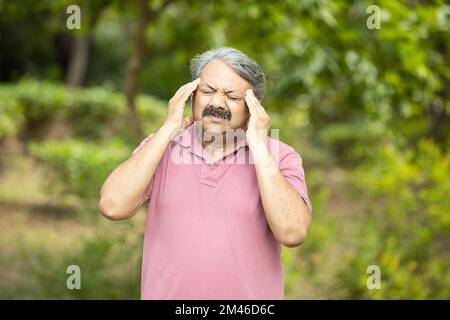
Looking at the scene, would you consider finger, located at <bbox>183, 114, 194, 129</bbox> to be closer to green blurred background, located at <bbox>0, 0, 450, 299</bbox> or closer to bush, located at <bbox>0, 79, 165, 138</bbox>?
green blurred background, located at <bbox>0, 0, 450, 299</bbox>

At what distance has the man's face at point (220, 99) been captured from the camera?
7.90 ft

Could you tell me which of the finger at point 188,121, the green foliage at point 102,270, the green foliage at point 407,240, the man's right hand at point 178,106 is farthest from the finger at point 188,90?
the green foliage at point 407,240

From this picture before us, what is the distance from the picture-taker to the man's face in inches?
94.8

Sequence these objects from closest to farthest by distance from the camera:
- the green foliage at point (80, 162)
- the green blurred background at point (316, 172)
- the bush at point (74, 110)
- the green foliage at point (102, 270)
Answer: the green foliage at point (102, 270) < the green blurred background at point (316, 172) < the green foliage at point (80, 162) < the bush at point (74, 110)

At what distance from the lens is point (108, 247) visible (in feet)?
16.6

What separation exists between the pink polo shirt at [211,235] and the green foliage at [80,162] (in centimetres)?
416

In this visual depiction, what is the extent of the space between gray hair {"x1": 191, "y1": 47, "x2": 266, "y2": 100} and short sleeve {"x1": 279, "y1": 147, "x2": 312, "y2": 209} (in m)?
0.26

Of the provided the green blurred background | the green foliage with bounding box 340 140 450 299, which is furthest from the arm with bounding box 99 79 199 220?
the green foliage with bounding box 340 140 450 299

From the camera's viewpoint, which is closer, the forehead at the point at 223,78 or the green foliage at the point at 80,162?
the forehead at the point at 223,78

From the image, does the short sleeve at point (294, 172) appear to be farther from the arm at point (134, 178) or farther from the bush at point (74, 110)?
the bush at point (74, 110)

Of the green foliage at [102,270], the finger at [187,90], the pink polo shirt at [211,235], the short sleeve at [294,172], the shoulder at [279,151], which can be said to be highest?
the finger at [187,90]

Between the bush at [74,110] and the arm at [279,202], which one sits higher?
the bush at [74,110]

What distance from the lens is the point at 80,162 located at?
7746 mm
